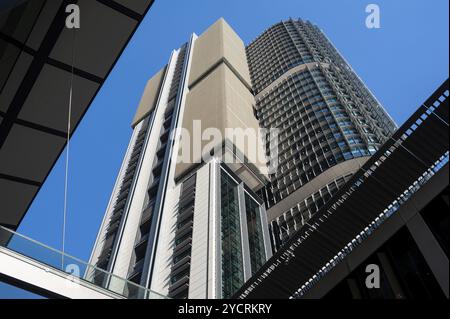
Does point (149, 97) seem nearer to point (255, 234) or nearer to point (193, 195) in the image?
point (193, 195)

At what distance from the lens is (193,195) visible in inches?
2480

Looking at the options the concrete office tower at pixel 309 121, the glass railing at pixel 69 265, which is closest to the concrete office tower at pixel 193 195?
the concrete office tower at pixel 309 121

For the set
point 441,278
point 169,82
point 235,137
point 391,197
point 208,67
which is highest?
point 169,82

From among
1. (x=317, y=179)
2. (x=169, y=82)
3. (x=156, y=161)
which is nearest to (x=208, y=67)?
(x=169, y=82)

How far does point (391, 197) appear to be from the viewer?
10883 millimetres

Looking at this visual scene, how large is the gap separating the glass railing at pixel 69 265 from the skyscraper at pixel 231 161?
120 ft

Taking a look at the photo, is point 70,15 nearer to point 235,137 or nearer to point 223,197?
point 223,197

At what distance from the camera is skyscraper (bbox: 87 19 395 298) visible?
54219mm

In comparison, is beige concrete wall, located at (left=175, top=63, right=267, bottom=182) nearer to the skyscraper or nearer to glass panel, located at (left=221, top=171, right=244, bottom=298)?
the skyscraper

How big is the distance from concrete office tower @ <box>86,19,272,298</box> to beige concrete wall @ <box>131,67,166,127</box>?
59 centimetres

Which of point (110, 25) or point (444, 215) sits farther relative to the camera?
point (444, 215)

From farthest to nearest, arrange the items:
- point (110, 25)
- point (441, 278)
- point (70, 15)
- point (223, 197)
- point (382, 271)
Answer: point (223, 197), point (382, 271), point (441, 278), point (110, 25), point (70, 15)

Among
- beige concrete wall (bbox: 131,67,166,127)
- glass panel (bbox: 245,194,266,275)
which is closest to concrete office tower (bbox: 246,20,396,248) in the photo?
Result: glass panel (bbox: 245,194,266,275)

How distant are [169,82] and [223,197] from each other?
56.7 metres
